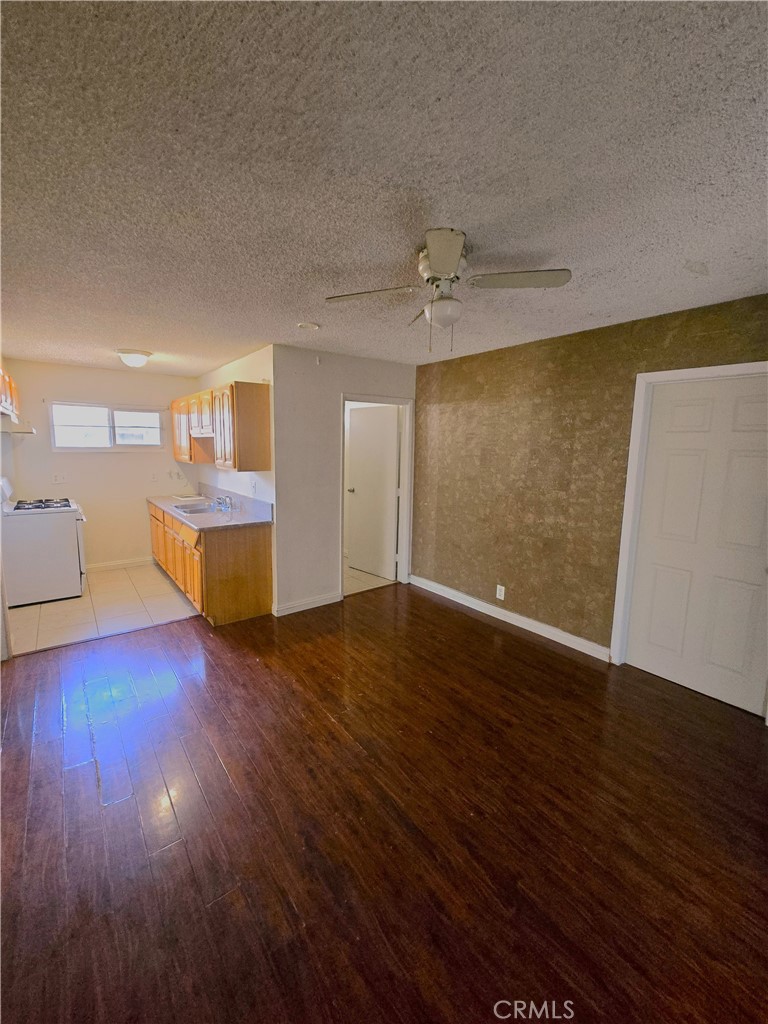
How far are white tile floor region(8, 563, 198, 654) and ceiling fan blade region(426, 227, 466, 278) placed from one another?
12.0ft

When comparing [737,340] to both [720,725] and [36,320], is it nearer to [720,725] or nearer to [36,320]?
[720,725]

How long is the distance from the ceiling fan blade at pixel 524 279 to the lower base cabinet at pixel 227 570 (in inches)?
113

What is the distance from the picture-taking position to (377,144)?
1.27m

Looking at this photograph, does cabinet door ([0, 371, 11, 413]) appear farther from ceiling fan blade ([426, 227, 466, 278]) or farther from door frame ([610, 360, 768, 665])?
A: door frame ([610, 360, 768, 665])

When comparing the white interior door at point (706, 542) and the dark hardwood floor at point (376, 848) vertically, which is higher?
the white interior door at point (706, 542)

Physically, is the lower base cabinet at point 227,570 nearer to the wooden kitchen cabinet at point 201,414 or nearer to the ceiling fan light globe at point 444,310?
the wooden kitchen cabinet at point 201,414

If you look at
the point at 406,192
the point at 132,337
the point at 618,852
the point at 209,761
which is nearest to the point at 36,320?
the point at 132,337

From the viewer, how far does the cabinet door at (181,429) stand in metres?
5.07

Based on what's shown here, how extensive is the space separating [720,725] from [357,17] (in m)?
3.51

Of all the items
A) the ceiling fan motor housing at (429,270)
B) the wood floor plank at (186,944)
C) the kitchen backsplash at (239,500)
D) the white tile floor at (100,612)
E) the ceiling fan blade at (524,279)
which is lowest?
the wood floor plank at (186,944)

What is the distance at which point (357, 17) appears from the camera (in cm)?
91

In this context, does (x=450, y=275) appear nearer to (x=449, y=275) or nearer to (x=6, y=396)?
(x=449, y=275)

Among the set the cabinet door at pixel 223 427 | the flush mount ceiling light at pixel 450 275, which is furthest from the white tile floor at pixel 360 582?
the flush mount ceiling light at pixel 450 275

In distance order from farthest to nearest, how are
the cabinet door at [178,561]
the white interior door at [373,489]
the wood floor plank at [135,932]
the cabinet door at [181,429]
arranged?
the cabinet door at [181,429] < the white interior door at [373,489] < the cabinet door at [178,561] < the wood floor plank at [135,932]
